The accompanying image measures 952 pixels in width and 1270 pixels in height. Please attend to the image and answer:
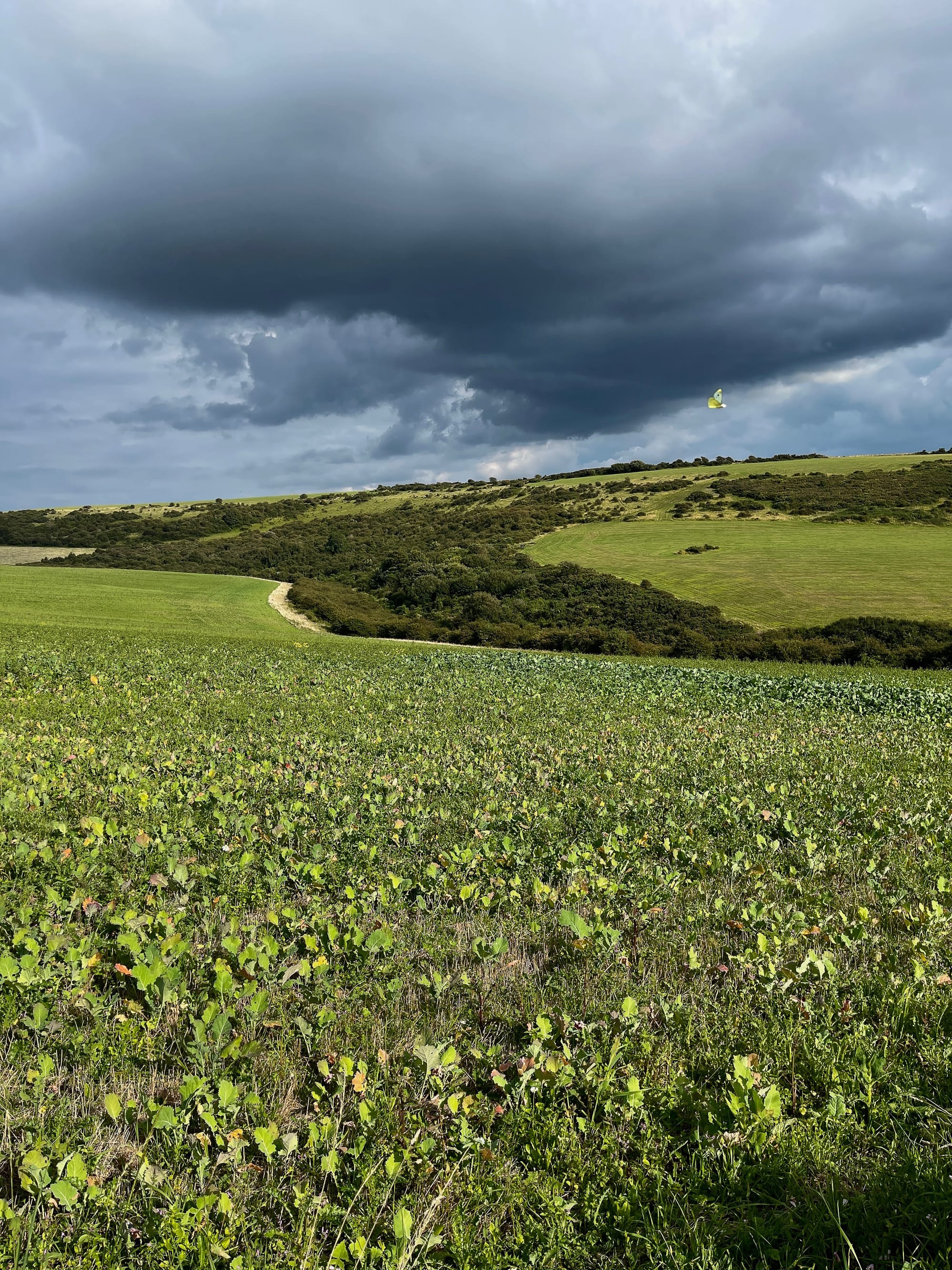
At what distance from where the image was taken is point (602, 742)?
531 inches

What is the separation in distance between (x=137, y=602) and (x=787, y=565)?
63.4m

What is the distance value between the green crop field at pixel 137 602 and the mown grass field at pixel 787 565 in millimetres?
40992

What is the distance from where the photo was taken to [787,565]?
70312 millimetres

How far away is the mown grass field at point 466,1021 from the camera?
279 centimetres

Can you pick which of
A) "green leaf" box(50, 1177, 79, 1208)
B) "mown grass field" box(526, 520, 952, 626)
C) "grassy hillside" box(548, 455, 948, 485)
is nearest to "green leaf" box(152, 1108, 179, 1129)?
"green leaf" box(50, 1177, 79, 1208)

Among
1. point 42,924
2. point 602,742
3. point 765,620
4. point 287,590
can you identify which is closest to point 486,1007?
point 42,924

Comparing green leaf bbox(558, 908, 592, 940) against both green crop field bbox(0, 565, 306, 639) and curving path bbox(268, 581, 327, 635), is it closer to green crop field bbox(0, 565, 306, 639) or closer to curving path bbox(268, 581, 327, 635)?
green crop field bbox(0, 565, 306, 639)

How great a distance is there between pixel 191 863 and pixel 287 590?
72483mm

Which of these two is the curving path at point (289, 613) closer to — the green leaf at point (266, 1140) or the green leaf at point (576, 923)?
the green leaf at point (576, 923)

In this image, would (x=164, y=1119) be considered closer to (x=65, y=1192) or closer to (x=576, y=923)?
→ (x=65, y=1192)

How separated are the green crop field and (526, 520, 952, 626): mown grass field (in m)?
41.0

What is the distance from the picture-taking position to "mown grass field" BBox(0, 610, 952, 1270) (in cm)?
279

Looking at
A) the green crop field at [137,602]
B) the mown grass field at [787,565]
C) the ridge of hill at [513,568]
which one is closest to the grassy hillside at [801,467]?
the ridge of hill at [513,568]

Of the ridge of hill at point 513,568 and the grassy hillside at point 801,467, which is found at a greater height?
the grassy hillside at point 801,467
